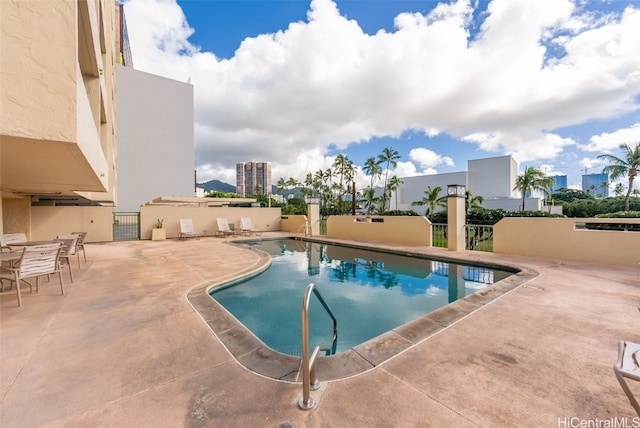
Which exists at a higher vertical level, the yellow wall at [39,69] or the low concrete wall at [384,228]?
the yellow wall at [39,69]

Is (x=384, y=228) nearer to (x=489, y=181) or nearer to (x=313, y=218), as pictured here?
(x=313, y=218)

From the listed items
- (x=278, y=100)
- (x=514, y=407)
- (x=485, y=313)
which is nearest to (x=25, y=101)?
(x=514, y=407)

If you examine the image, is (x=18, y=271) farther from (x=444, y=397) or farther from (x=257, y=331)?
(x=444, y=397)

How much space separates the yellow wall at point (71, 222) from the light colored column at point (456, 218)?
15.8m

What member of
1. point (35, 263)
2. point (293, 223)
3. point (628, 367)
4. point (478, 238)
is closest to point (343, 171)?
point (293, 223)

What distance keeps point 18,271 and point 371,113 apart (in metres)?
16.6

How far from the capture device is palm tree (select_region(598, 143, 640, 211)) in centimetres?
2358

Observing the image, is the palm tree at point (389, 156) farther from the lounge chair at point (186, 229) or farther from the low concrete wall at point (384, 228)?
the lounge chair at point (186, 229)

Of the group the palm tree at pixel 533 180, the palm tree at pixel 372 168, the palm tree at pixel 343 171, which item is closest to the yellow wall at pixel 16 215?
the palm tree at pixel 343 171

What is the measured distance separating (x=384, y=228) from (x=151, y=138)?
35.3 m

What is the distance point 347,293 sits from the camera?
620 cm

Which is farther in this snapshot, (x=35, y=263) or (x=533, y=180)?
(x=533, y=180)

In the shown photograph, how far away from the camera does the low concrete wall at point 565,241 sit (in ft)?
22.3

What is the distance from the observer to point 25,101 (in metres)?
2.48
